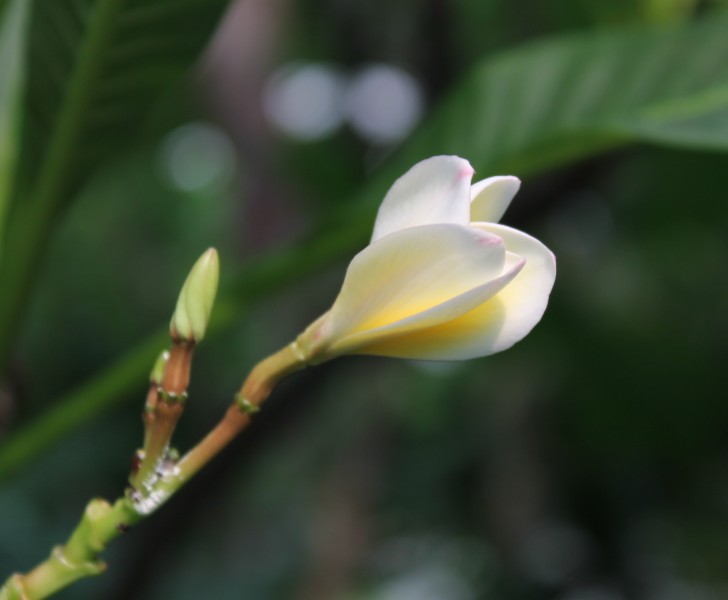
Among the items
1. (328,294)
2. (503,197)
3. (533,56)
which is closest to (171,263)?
(328,294)

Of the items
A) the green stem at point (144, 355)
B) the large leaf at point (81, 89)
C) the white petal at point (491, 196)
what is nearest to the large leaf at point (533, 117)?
the green stem at point (144, 355)

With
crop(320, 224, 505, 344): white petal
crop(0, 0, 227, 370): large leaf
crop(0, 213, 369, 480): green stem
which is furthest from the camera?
crop(0, 213, 369, 480): green stem

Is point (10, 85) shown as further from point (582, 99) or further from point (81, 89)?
point (582, 99)

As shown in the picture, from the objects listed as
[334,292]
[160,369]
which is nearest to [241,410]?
[160,369]

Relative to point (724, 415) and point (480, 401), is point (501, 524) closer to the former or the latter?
point (480, 401)

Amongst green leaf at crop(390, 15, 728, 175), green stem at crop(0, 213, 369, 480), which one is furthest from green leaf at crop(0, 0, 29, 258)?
green leaf at crop(390, 15, 728, 175)

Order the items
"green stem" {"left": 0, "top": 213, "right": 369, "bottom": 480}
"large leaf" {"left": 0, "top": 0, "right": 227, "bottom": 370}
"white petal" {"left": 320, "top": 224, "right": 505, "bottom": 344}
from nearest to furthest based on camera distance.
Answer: "white petal" {"left": 320, "top": 224, "right": 505, "bottom": 344} < "large leaf" {"left": 0, "top": 0, "right": 227, "bottom": 370} < "green stem" {"left": 0, "top": 213, "right": 369, "bottom": 480}

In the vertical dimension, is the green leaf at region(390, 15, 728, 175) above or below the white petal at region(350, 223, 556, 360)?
below

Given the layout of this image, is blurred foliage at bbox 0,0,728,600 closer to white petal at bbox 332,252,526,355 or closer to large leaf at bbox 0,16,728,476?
large leaf at bbox 0,16,728,476
